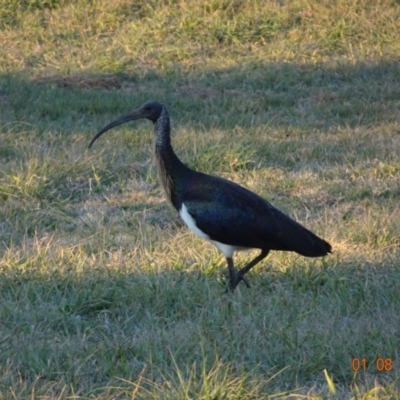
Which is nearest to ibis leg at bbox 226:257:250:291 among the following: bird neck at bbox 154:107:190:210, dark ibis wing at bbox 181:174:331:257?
dark ibis wing at bbox 181:174:331:257

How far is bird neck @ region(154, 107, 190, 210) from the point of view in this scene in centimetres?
593

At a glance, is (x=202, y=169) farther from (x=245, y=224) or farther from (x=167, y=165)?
(x=245, y=224)

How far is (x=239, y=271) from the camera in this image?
574 centimetres

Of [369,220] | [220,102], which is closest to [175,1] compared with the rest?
[220,102]

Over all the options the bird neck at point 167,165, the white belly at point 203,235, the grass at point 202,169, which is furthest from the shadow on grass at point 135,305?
the bird neck at point 167,165

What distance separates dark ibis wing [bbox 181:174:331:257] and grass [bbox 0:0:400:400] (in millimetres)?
266

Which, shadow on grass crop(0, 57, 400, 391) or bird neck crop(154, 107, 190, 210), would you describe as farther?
bird neck crop(154, 107, 190, 210)

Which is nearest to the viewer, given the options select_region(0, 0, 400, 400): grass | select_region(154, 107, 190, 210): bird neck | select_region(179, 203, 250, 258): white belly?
select_region(0, 0, 400, 400): grass

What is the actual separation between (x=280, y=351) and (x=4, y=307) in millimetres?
1583

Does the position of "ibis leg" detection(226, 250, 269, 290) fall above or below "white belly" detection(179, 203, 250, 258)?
below

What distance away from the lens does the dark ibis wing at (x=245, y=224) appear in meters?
5.59

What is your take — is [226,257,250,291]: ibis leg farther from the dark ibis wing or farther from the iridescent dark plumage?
the dark ibis wing

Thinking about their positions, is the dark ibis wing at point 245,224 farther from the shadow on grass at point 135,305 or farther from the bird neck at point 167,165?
the shadow on grass at point 135,305

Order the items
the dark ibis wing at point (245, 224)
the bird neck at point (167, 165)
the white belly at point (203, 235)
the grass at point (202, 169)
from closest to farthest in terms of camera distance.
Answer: the grass at point (202, 169) → the dark ibis wing at point (245, 224) → the white belly at point (203, 235) → the bird neck at point (167, 165)
